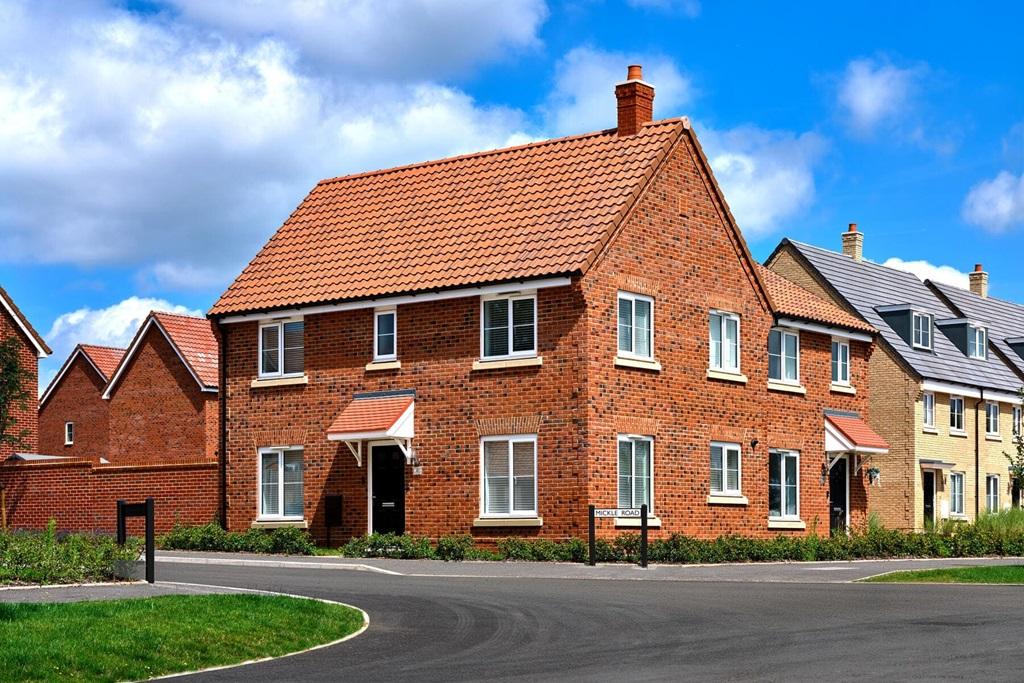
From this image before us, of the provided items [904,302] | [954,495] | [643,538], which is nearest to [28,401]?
[643,538]

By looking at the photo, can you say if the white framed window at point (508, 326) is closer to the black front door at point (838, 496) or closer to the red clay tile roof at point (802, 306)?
the red clay tile roof at point (802, 306)

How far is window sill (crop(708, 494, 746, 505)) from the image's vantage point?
113 ft

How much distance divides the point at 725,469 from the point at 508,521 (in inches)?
249

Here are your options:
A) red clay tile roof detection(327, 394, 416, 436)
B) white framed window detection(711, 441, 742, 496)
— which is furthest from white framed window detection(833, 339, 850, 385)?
red clay tile roof detection(327, 394, 416, 436)

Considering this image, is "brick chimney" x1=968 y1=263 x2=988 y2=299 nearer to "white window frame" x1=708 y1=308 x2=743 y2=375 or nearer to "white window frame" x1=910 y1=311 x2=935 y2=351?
"white window frame" x1=910 y1=311 x2=935 y2=351

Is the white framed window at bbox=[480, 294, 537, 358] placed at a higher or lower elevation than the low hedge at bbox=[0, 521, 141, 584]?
higher

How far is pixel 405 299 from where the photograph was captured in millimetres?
33312

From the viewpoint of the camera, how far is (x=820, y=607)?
18.8m

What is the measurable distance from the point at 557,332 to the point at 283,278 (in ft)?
27.7

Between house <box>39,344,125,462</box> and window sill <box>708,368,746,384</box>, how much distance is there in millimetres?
31549

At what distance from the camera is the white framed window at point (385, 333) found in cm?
3391

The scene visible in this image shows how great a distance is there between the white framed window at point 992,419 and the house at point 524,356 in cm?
1426

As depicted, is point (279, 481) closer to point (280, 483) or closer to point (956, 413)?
point (280, 483)

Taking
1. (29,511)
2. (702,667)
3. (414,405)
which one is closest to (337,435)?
(414,405)
